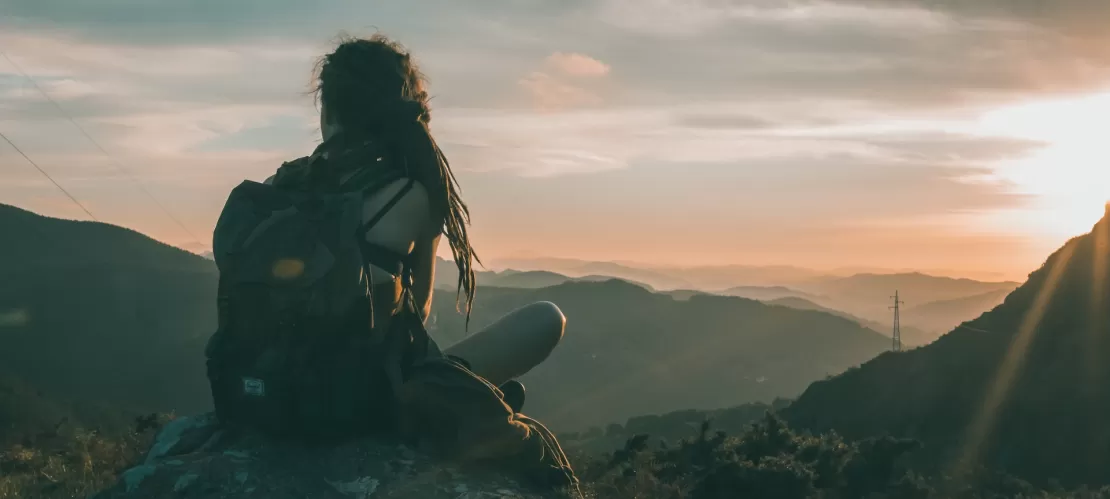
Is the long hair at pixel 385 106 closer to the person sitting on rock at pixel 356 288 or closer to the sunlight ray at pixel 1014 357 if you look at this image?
the person sitting on rock at pixel 356 288

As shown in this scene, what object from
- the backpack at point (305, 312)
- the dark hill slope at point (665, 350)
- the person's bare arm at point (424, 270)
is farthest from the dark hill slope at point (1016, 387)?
the dark hill slope at point (665, 350)

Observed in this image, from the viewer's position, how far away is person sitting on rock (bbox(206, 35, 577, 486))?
13.1 feet

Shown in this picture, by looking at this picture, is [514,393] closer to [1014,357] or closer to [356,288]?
[356,288]

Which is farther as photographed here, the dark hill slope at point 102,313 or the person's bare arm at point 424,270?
the dark hill slope at point 102,313

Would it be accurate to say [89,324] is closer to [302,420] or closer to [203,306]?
[203,306]

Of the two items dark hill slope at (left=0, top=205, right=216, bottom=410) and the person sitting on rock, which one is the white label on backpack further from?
dark hill slope at (left=0, top=205, right=216, bottom=410)

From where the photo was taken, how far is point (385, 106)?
443 cm

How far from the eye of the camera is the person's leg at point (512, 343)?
198 inches

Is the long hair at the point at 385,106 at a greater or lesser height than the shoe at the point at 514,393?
greater

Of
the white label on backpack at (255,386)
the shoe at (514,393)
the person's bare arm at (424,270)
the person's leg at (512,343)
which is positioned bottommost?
the shoe at (514,393)

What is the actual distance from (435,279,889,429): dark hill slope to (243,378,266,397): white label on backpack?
9433 centimetres

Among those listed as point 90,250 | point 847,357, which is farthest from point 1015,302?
point 847,357

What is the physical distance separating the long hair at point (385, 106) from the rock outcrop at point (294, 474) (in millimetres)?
1125

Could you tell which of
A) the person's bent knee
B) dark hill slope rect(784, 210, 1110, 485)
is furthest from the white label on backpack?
dark hill slope rect(784, 210, 1110, 485)
